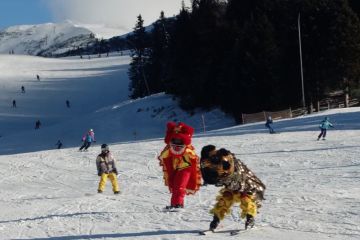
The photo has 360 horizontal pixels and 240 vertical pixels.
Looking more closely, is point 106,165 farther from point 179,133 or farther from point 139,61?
point 139,61

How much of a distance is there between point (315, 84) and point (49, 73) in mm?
60580

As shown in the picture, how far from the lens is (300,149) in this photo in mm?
23219

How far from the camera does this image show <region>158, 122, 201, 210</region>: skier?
31.3 ft

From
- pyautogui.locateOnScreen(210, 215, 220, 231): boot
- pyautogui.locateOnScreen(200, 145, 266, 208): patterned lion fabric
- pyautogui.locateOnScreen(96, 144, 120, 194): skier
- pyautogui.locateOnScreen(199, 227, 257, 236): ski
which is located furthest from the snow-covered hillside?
pyautogui.locateOnScreen(200, 145, 266, 208): patterned lion fabric

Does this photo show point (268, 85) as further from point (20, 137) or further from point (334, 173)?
point (334, 173)

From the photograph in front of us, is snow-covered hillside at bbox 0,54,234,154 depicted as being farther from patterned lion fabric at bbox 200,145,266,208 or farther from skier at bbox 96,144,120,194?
patterned lion fabric at bbox 200,145,266,208

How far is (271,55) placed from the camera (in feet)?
142

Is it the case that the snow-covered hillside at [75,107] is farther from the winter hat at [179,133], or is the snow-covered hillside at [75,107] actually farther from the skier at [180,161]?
the winter hat at [179,133]

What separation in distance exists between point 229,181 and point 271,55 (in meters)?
36.2

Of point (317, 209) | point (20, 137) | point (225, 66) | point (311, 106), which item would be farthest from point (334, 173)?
point (20, 137)

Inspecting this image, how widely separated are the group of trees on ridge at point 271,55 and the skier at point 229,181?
112 ft

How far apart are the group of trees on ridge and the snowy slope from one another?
3.42m

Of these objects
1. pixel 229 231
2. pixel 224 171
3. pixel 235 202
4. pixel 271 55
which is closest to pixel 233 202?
pixel 235 202

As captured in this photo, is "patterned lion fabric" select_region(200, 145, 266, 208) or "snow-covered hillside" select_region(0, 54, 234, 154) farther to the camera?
"snow-covered hillside" select_region(0, 54, 234, 154)
